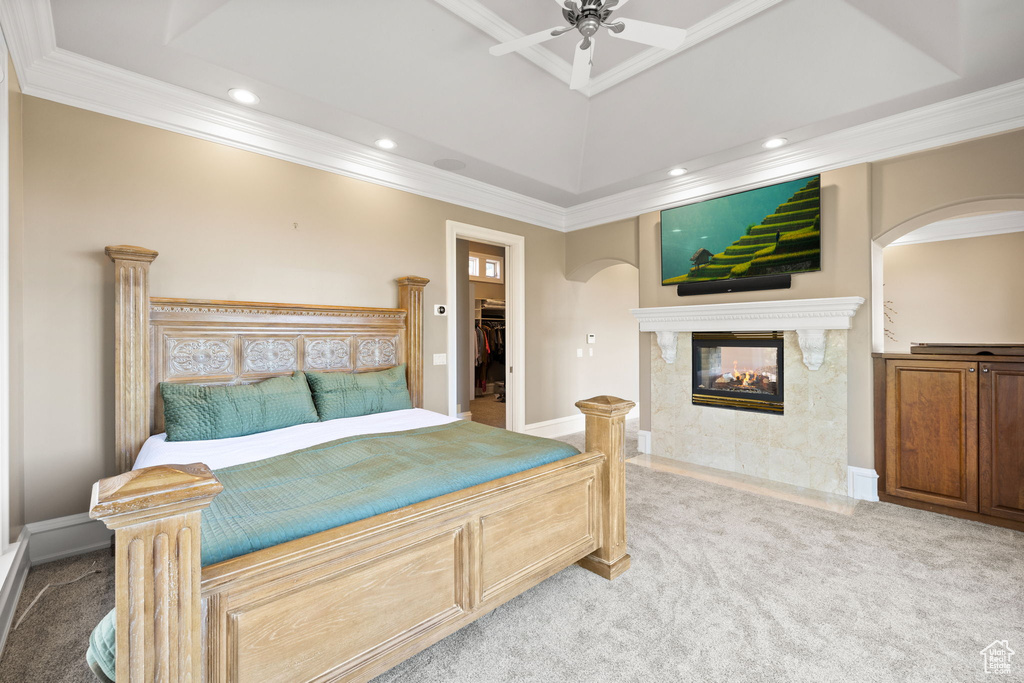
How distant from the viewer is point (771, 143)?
3500 millimetres

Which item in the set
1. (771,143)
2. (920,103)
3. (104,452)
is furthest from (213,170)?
(920,103)

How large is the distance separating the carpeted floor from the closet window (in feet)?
19.0

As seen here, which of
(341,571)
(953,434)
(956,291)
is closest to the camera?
(341,571)

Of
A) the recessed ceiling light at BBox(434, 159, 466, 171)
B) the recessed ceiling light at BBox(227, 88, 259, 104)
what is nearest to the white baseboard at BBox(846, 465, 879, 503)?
the recessed ceiling light at BBox(434, 159, 466, 171)

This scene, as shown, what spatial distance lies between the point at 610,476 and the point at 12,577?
9.12 feet

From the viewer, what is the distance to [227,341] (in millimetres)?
2871

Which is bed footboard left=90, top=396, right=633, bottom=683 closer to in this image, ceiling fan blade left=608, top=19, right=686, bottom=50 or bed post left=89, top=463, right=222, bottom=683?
bed post left=89, top=463, right=222, bottom=683

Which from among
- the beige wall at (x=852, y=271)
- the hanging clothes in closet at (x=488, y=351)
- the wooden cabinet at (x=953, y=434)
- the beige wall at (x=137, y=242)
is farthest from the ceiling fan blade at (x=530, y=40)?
the hanging clothes in closet at (x=488, y=351)

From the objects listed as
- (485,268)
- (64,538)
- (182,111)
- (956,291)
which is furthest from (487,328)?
(956,291)

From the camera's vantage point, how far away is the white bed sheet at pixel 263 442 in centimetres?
205

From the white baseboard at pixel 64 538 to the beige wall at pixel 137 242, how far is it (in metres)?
0.06

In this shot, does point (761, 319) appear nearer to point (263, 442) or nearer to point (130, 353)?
point (263, 442)

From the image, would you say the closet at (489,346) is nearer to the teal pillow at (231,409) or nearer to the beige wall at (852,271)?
the teal pillow at (231,409)

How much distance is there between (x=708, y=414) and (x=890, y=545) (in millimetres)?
1702
